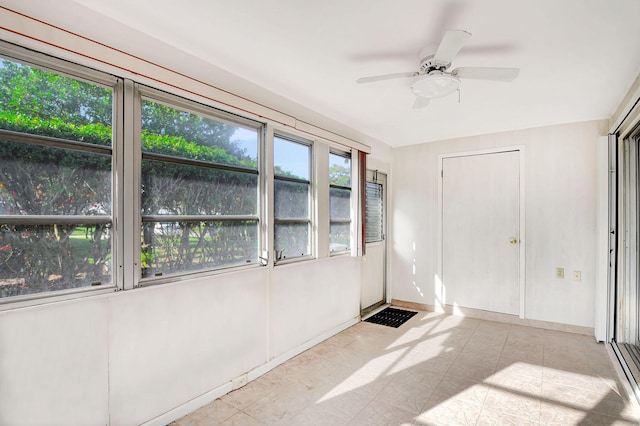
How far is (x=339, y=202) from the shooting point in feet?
12.6

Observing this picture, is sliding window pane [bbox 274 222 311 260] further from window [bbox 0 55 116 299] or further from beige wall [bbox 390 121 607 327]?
beige wall [bbox 390 121 607 327]

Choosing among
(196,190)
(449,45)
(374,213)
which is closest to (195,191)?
(196,190)

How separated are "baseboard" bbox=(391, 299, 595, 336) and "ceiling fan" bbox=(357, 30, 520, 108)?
9.81 feet

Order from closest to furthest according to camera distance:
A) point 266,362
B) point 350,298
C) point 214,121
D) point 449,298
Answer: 1. point 214,121
2. point 266,362
3. point 350,298
4. point 449,298

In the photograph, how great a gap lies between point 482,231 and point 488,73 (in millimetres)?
2637

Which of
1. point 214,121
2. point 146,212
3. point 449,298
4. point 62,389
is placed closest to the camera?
point 62,389

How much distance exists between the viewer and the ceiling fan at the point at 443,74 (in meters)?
1.79

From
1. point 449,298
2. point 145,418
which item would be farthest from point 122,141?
point 449,298

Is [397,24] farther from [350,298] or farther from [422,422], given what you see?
[350,298]

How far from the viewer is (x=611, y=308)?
3.27 metres

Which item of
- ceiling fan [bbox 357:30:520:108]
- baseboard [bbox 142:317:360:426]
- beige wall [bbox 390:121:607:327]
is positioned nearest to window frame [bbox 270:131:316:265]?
baseboard [bbox 142:317:360:426]

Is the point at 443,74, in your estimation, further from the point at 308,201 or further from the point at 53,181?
the point at 53,181

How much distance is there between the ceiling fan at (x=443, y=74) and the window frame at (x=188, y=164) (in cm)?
104

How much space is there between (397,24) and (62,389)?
2.58 meters
